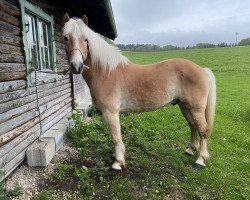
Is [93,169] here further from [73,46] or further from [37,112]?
[73,46]

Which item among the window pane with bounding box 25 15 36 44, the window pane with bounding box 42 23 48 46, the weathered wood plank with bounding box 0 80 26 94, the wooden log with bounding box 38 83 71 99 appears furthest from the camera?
the window pane with bounding box 42 23 48 46

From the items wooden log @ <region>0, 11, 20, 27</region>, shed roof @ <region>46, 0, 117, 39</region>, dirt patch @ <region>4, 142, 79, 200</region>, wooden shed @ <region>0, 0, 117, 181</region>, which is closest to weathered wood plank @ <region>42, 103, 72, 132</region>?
wooden shed @ <region>0, 0, 117, 181</region>

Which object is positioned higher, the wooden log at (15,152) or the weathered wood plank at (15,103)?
the weathered wood plank at (15,103)

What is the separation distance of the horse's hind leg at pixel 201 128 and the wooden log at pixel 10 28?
3254 millimetres

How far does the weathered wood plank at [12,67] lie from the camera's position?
4.13m

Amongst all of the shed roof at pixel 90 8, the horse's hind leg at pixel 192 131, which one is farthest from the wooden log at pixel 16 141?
the shed roof at pixel 90 8

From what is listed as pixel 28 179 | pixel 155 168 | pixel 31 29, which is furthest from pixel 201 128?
pixel 31 29

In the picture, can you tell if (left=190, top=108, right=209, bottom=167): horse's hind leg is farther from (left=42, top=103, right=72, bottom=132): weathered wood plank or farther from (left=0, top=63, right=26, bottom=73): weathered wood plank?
(left=0, top=63, right=26, bottom=73): weathered wood plank

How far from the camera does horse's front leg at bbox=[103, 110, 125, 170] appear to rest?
488cm

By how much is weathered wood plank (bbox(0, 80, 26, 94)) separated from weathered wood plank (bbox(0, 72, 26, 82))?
58 millimetres

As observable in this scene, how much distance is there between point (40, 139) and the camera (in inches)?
210

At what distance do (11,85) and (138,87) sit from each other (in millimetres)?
2040

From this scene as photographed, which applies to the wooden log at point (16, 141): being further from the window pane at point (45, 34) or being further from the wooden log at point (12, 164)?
the window pane at point (45, 34)

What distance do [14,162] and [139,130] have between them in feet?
12.4
